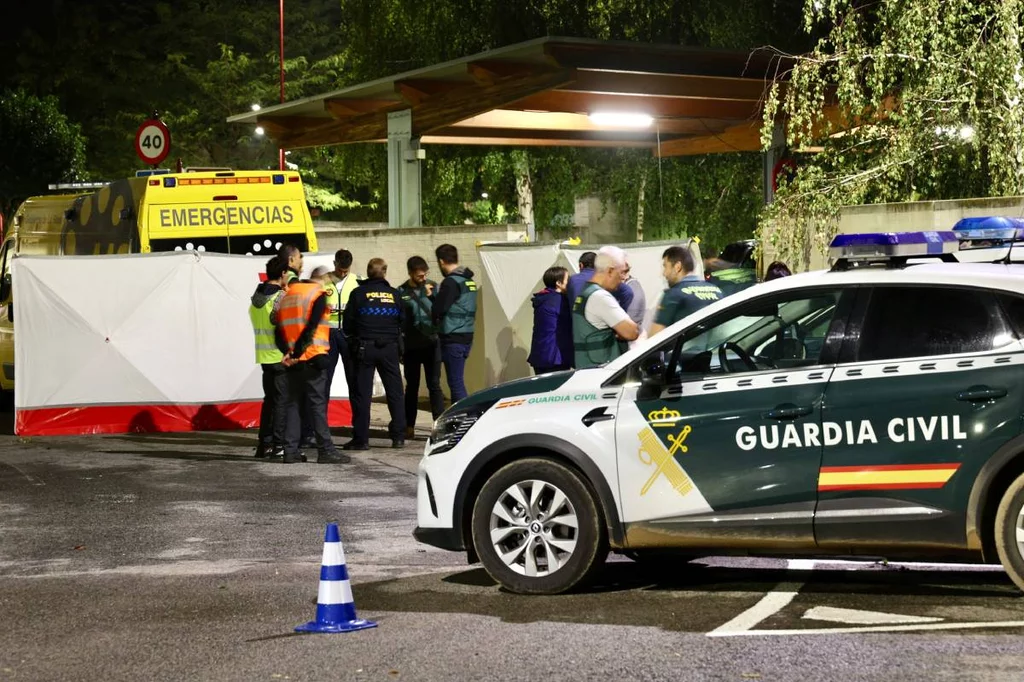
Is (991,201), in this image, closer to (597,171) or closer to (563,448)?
(563,448)

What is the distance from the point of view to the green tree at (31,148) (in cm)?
4931


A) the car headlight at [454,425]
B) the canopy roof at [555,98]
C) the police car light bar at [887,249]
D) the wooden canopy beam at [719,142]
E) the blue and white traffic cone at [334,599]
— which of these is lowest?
the blue and white traffic cone at [334,599]

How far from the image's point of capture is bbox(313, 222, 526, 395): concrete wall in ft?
63.1

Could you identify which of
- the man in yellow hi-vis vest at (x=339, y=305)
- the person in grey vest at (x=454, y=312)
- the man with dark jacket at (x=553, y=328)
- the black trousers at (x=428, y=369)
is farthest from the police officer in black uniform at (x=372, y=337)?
the man with dark jacket at (x=553, y=328)

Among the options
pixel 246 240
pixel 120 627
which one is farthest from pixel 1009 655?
pixel 246 240

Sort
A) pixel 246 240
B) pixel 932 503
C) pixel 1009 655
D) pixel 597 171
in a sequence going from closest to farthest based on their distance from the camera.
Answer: pixel 1009 655 < pixel 932 503 < pixel 246 240 < pixel 597 171

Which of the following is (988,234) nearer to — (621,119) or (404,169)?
(404,169)

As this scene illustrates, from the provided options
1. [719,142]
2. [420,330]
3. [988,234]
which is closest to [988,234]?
[988,234]

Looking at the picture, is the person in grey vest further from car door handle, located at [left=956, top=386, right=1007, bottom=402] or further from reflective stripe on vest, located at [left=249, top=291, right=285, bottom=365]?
car door handle, located at [left=956, top=386, right=1007, bottom=402]

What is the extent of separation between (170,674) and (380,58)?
1601 inches

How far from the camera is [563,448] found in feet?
26.3

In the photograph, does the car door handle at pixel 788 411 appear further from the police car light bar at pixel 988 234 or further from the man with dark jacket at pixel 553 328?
the man with dark jacket at pixel 553 328

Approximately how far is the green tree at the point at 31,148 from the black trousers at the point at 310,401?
36586 millimetres

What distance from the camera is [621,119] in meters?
26.4
